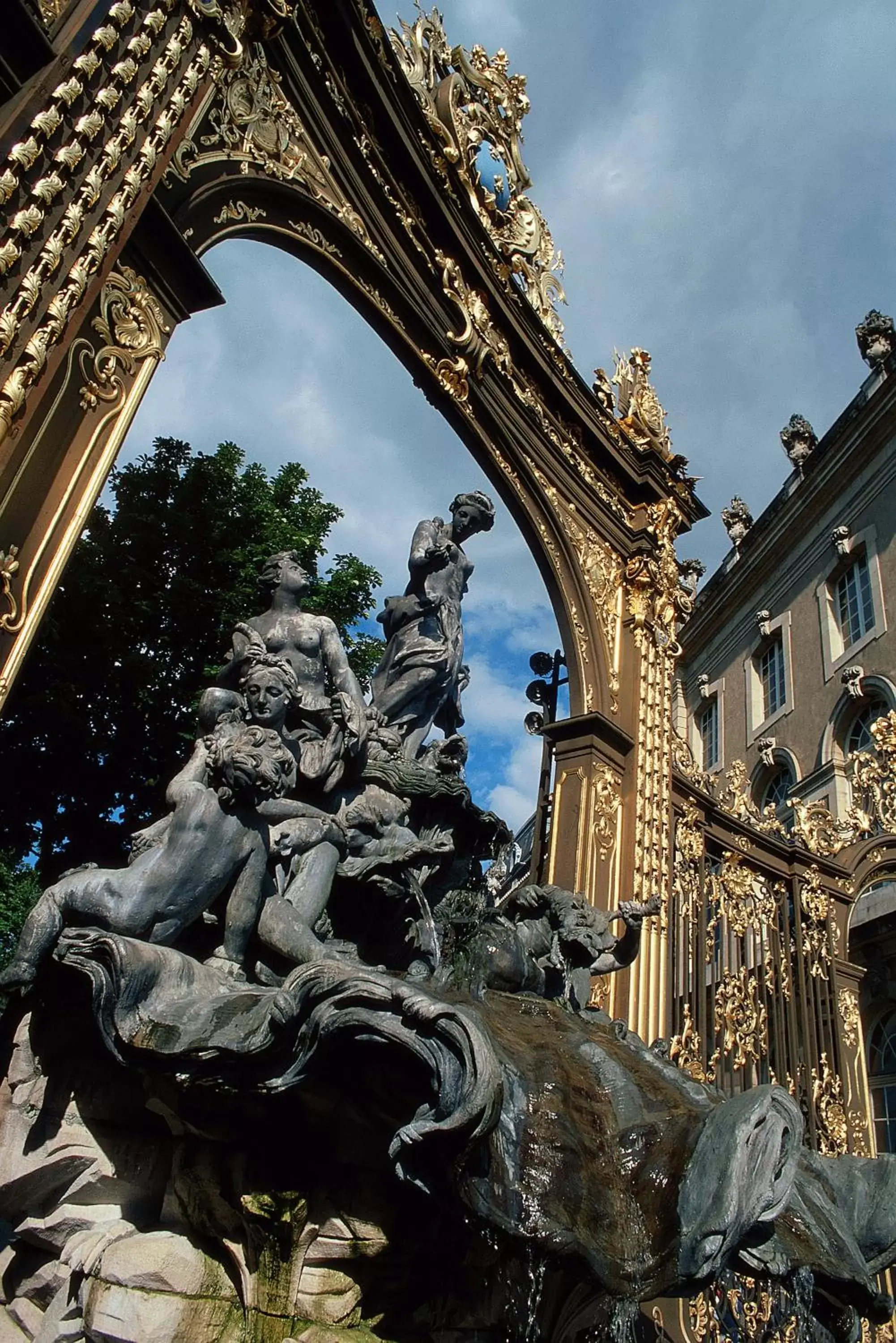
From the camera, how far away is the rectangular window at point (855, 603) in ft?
51.2

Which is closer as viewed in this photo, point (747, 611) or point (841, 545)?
point (841, 545)

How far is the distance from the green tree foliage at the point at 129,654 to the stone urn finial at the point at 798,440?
11.9 m

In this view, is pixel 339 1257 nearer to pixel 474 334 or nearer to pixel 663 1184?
pixel 663 1184

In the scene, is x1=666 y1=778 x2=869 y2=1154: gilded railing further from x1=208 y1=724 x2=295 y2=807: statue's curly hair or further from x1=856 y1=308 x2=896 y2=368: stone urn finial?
x1=856 y1=308 x2=896 y2=368: stone urn finial

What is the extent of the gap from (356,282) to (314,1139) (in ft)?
20.5

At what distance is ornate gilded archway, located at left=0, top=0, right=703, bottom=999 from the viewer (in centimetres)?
448

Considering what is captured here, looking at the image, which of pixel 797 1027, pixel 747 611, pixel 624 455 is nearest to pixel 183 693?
pixel 624 455

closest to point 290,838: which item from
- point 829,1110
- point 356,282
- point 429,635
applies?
point 429,635

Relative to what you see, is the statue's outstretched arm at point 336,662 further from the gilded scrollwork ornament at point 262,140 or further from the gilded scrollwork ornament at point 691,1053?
Answer: the gilded scrollwork ornament at point 691,1053

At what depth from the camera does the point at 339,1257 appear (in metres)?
3.20

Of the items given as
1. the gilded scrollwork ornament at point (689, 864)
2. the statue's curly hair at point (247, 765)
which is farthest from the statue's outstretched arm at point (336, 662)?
the gilded scrollwork ornament at point (689, 864)

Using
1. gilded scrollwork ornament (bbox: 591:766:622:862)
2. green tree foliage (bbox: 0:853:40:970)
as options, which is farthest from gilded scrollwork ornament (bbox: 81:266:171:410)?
green tree foliage (bbox: 0:853:40:970)

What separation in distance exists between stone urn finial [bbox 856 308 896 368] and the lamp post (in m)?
11.2

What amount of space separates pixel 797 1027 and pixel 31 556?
300 inches
